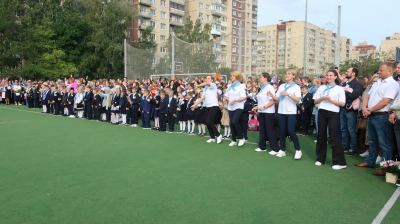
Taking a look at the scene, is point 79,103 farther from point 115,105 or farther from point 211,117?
point 211,117

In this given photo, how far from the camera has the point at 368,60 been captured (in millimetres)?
23641

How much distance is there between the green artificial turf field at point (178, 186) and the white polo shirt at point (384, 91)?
1.33 m

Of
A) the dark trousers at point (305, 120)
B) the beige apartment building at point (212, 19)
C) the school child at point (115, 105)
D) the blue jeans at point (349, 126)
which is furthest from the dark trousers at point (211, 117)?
the beige apartment building at point (212, 19)

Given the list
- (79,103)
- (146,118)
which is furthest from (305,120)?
(79,103)

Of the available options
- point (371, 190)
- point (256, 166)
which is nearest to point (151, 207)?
point (256, 166)

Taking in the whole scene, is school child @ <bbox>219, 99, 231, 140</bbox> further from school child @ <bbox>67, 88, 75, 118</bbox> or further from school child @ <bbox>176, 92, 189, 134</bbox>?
school child @ <bbox>67, 88, 75, 118</bbox>

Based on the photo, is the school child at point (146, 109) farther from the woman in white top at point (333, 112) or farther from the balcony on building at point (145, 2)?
the balcony on building at point (145, 2)

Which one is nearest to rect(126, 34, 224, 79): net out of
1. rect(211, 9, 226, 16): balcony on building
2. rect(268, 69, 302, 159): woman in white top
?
rect(268, 69, 302, 159): woman in white top

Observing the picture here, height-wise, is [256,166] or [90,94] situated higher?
[90,94]

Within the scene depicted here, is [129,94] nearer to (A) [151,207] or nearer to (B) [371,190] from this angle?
(A) [151,207]

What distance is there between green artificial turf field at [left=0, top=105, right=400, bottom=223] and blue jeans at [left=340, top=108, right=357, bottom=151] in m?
0.41

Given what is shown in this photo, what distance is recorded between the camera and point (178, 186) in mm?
4734

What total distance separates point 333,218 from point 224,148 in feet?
14.0

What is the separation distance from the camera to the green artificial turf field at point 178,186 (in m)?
3.71
